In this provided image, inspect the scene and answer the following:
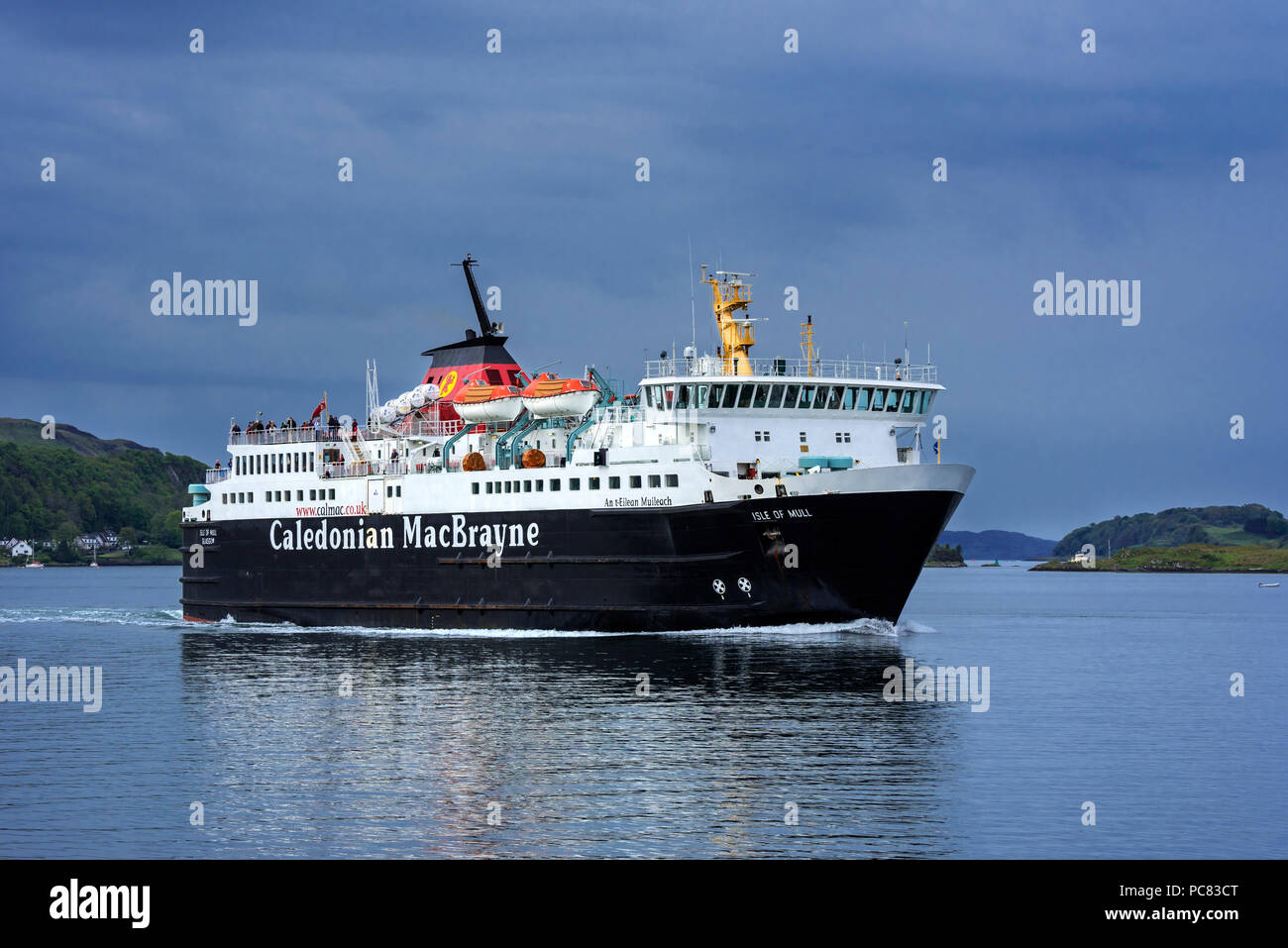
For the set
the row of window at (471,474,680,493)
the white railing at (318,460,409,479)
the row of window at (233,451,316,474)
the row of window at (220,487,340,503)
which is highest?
the row of window at (233,451,316,474)

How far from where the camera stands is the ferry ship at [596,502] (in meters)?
39.4

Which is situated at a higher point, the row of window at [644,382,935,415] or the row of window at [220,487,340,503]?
the row of window at [644,382,935,415]

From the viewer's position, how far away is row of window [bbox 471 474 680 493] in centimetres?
4100

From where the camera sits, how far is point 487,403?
1897 inches

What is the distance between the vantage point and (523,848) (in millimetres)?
18453

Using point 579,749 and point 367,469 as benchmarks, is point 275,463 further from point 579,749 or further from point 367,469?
point 579,749

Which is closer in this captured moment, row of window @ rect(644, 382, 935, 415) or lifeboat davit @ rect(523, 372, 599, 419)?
row of window @ rect(644, 382, 935, 415)

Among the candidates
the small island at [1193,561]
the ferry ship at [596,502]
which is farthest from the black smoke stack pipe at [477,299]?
the small island at [1193,561]

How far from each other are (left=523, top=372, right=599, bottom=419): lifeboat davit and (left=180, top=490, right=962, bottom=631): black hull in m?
4.19

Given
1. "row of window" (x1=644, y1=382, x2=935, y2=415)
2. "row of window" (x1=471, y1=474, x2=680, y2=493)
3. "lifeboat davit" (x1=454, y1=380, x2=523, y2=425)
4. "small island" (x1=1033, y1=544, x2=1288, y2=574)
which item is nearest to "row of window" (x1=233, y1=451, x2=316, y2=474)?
"lifeboat davit" (x1=454, y1=380, x2=523, y2=425)

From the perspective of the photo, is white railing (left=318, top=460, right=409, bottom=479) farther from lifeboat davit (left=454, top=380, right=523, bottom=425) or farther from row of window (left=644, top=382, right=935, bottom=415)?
row of window (left=644, top=382, right=935, bottom=415)

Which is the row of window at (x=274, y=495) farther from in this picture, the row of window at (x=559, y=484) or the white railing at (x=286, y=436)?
the row of window at (x=559, y=484)

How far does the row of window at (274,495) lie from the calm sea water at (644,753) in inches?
312
